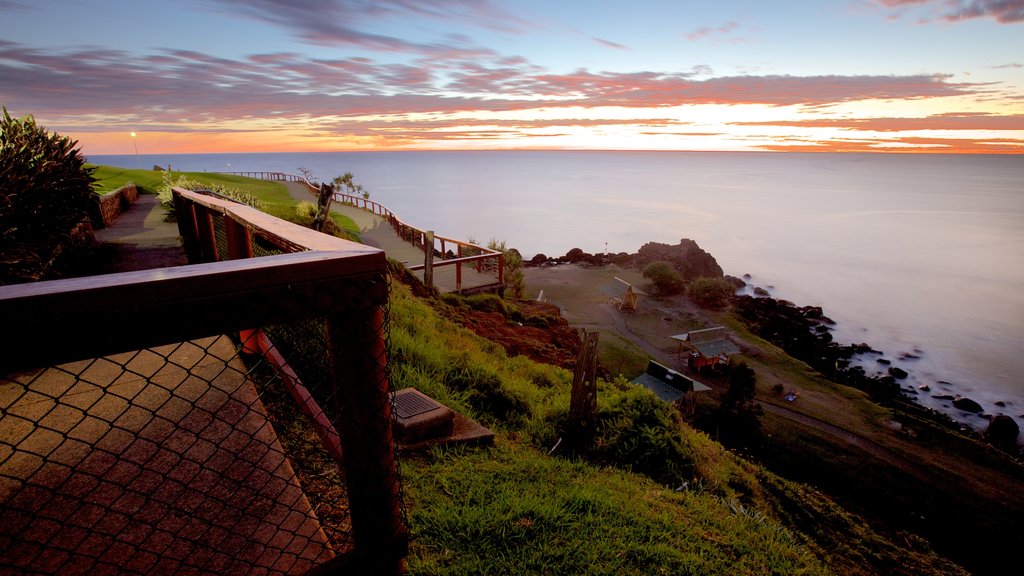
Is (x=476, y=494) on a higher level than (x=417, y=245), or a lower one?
higher

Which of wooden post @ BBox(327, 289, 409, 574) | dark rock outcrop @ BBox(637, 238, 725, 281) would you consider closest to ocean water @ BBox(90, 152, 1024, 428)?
dark rock outcrop @ BBox(637, 238, 725, 281)

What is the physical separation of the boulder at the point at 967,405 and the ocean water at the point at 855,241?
323 mm

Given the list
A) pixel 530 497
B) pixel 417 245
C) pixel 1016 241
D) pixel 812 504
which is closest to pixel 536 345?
pixel 812 504

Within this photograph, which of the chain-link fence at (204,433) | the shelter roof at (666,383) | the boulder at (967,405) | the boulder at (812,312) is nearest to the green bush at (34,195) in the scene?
the chain-link fence at (204,433)

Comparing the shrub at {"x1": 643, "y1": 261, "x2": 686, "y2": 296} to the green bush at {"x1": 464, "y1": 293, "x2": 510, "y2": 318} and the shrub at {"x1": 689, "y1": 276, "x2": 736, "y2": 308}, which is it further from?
the green bush at {"x1": 464, "y1": 293, "x2": 510, "y2": 318}

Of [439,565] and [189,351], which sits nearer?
[439,565]

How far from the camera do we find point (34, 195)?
6992 millimetres

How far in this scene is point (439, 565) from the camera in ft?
9.58

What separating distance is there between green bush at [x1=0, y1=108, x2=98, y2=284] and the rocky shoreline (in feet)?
75.1

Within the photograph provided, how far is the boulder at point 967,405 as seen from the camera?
19.6 meters

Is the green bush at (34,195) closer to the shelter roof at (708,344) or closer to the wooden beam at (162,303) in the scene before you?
the wooden beam at (162,303)

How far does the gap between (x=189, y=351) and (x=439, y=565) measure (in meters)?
3.12

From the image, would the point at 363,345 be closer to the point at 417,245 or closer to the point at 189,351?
the point at 189,351

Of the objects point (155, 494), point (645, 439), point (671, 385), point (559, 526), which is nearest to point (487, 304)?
point (671, 385)
